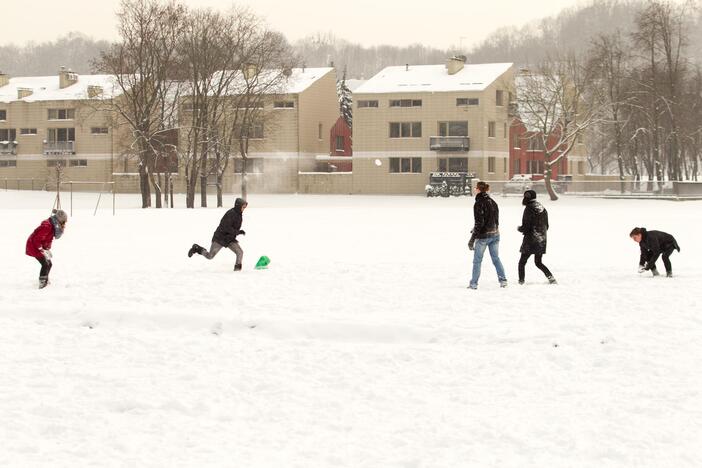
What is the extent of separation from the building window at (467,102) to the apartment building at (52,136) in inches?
1099

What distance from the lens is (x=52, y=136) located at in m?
78.1

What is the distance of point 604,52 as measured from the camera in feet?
205

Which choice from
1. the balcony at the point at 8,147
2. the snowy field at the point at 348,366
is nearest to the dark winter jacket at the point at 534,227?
the snowy field at the point at 348,366

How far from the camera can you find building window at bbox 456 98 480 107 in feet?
224

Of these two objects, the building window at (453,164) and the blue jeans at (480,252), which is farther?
the building window at (453,164)

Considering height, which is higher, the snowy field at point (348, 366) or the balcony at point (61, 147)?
the balcony at point (61, 147)

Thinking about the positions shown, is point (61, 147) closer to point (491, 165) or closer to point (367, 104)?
point (367, 104)

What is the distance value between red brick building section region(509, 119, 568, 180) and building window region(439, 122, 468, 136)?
425 centimetres

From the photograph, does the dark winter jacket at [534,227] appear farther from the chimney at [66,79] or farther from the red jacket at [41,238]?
the chimney at [66,79]

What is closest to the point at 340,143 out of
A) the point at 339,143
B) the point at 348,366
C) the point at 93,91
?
the point at 339,143

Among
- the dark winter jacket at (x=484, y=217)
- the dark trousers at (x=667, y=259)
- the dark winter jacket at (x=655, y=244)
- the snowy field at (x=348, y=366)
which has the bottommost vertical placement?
the snowy field at (x=348, y=366)

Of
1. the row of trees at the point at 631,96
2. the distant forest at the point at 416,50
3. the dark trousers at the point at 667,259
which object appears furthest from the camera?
the distant forest at the point at 416,50

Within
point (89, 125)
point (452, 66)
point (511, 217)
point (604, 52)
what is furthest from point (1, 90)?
point (511, 217)

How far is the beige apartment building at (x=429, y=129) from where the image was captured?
2687 inches
